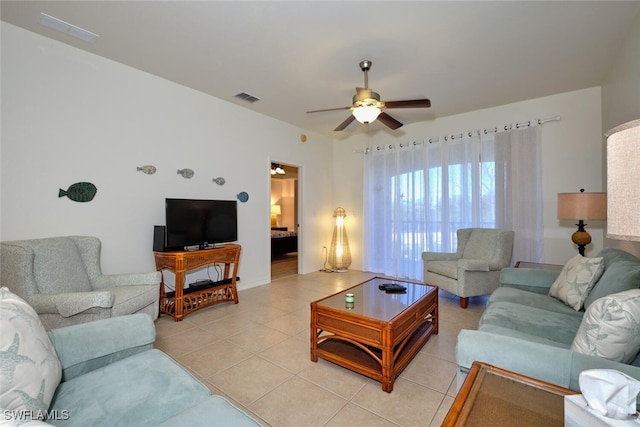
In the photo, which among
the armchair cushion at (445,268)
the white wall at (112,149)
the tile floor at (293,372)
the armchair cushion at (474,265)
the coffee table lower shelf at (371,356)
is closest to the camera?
the tile floor at (293,372)

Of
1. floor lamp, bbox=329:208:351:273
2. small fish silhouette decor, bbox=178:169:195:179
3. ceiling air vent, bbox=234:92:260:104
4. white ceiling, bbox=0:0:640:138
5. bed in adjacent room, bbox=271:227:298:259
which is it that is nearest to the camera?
white ceiling, bbox=0:0:640:138

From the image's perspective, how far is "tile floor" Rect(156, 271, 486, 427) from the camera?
64.9 inches

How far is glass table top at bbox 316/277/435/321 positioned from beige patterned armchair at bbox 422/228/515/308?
0.84 metres

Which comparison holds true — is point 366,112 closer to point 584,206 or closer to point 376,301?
point 376,301

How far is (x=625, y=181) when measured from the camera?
737 mm

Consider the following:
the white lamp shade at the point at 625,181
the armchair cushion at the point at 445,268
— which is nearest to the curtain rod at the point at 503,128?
the armchair cushion at the point at 445,268

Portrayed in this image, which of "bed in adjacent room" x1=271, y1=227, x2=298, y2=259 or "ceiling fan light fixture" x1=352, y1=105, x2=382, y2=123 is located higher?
"ceiling fan light fixture" x1=352, y1=105, x2=382, y2=123

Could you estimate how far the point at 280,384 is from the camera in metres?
1.92

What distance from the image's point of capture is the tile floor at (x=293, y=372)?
165 centimetres

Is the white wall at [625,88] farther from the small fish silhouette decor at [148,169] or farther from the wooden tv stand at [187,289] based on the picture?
the small fish silhouette decor at [148,169]

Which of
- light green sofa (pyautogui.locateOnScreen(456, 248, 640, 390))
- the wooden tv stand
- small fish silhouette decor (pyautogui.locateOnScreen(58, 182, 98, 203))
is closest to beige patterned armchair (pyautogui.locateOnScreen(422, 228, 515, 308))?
light green sofa (pyautogui.locateOnScreen(456, 248, 640, 390))

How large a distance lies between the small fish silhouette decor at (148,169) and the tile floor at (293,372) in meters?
1.64

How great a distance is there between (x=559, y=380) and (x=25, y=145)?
12.9ft

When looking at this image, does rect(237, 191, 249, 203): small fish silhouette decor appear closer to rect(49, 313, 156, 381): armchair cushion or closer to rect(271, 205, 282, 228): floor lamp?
rect(49, 313, 156, 381): armchair cushion
